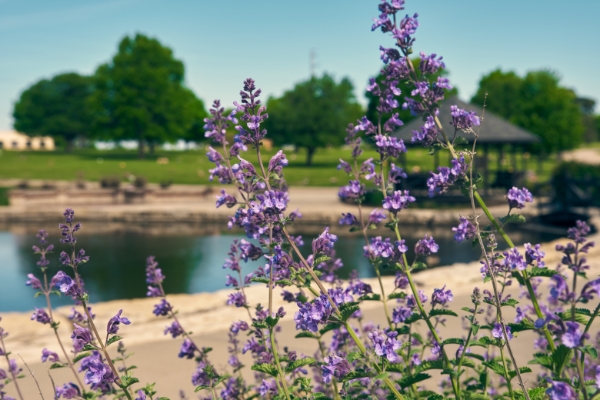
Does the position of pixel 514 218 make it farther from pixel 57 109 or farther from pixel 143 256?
pixel 57 109

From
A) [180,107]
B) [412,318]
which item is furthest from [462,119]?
[180,107]

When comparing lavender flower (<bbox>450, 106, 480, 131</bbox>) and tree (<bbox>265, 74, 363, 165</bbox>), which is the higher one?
tree (<bbox>265, 74, 363, 165</bbox>)

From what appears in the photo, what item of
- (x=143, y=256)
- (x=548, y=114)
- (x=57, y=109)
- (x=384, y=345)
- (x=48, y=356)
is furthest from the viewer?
(x=57, y=109)

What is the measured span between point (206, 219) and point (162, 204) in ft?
17.6

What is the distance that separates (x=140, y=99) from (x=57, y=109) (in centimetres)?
2105

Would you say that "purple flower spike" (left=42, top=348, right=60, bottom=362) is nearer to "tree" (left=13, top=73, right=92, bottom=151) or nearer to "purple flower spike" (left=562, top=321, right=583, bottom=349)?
"purple flower spike" (left=562, top=321, right=583, bottom=349)

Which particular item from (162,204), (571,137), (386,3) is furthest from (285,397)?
(571,137)

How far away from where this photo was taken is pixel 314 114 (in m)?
47.0

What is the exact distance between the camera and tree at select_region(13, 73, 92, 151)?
221ft

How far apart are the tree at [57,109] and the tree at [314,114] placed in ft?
92.4

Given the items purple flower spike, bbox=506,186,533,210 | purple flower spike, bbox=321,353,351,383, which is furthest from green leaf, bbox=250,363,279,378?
Result: purple flower spike, bbox=506,186,533,210

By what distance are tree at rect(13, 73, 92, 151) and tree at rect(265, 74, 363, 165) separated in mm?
28150

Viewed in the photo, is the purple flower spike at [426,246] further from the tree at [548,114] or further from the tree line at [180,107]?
the tree at [548,114]

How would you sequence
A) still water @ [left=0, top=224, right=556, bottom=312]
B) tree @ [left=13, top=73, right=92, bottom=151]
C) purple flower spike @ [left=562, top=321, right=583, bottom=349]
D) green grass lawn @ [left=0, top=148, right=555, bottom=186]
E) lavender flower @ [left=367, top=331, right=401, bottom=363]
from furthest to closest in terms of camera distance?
tree @ [left=13, top=73, right=92, bottom=151] → green grass lawn @ [left=0, top=148, right=555, bottom=186] → still water @ [left=0, top=224, right=556, bottom=312] → lavender flower @ [left=367, top=331, right=401, bottom=363] → purple flower spike @ [left=562, top=321, right=583, bottom=349]
